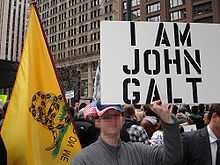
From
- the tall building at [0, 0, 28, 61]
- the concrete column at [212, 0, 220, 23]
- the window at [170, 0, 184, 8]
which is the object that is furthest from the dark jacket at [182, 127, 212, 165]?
the tall building at [0, 0, 28, 61]

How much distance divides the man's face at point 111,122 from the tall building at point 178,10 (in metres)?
51.7

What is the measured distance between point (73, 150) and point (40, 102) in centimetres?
57

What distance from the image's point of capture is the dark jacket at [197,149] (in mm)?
2896

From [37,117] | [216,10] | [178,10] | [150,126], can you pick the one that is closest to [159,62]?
[37,117]

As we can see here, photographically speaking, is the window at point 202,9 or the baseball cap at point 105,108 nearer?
the baseball cap at point 105,108

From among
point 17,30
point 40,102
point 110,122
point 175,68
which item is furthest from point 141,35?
point 17,30

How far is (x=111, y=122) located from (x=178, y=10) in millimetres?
58864

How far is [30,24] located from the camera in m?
3.79

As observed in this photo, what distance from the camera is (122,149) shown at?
99.0 inches

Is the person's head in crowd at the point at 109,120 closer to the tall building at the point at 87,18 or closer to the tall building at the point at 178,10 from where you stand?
the tall building at the point at 178,10

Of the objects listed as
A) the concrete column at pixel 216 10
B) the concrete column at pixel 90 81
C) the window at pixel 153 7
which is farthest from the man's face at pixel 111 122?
the concrete column at pixel 90 81

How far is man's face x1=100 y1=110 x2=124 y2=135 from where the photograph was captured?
2498mm

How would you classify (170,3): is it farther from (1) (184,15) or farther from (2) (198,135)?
(2) (198,135)

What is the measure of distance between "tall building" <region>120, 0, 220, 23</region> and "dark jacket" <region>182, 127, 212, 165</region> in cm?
5128
